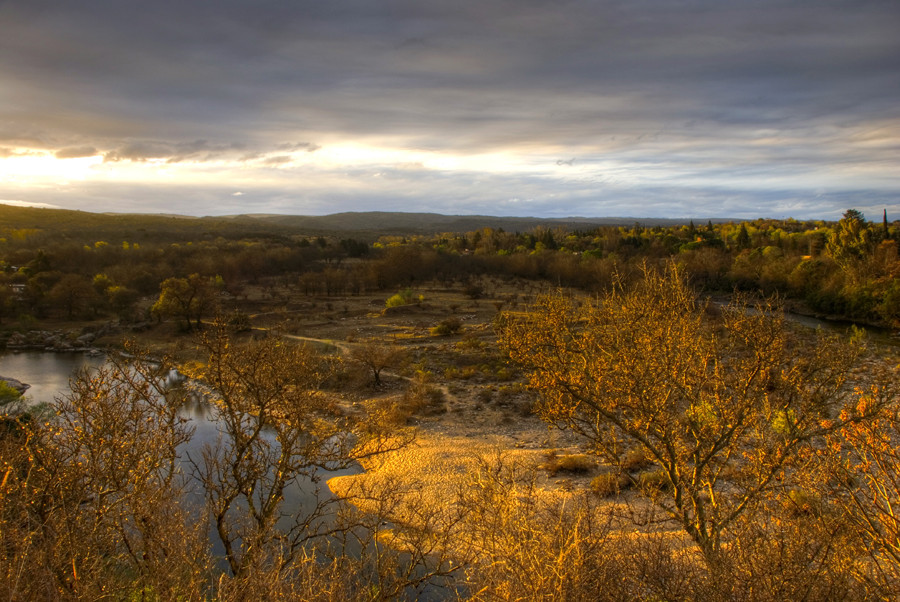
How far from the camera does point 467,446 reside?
70.1 feet

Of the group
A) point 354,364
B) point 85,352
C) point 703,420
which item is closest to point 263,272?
point 85,352

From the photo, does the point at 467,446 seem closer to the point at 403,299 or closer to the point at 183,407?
the point at 183,407

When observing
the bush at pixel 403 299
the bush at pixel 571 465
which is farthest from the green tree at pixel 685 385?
the bush at pixel 403 299

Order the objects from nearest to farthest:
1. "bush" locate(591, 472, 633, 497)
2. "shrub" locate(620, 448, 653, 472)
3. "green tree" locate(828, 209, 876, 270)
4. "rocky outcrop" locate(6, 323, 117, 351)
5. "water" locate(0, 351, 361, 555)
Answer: "bush" locate(591, 472, 633, 497) → "water" locate(0, 351, 361, 555) → "shrub" locate(620, 448, 653, 472) → "rocky outcrop" locate(6, 323, 117, 351) → "green tree" locate(828, 209, 876, 270)

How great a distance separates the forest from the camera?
7.91 metres

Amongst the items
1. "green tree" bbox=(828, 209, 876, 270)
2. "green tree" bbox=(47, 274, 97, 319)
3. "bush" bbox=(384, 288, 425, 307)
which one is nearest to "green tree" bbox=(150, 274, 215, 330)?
"green tree" bbox=(47, 274, 97, 319)

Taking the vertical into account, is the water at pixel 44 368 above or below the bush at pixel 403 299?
below

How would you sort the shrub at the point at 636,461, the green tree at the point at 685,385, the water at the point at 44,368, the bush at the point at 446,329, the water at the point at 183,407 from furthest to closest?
the bush at the point at 446,329 → the water at the point at 44,368 → the shrub at the point at 636,461 → the water at the point at 183,407 → the green tree at the point at 685,385

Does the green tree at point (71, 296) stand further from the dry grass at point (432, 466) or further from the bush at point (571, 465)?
the bush at point (571, 465)

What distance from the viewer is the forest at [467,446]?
311 inches

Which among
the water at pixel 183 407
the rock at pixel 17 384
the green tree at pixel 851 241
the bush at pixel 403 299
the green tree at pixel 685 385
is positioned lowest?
the water at pixel 183 407

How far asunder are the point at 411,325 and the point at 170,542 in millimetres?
36166

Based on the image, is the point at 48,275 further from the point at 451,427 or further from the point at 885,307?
the point at 885,307

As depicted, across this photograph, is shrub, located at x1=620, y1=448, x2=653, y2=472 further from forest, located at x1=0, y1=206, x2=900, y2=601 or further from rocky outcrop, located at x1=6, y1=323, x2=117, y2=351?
rocky outcrop, located at x1=6, y1=323, x2=117, y2=351
